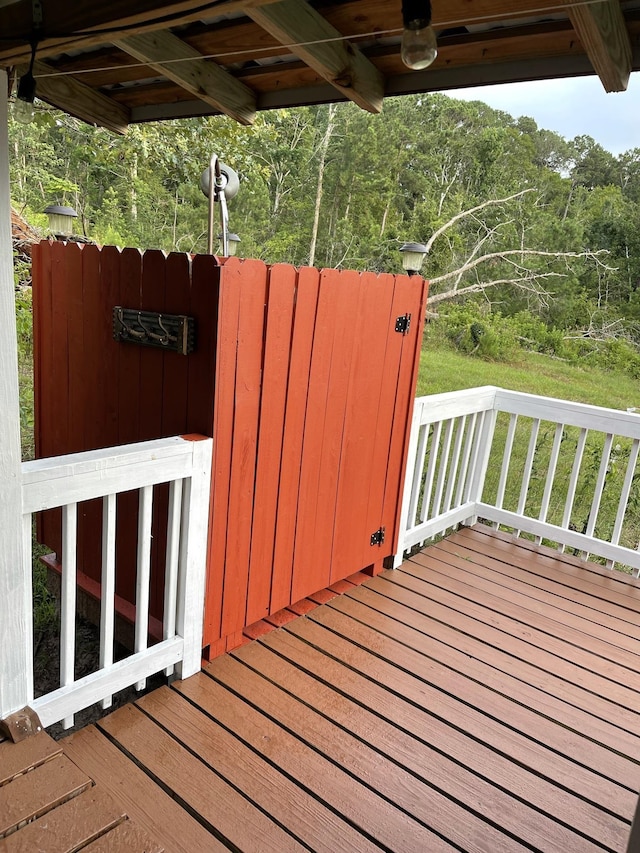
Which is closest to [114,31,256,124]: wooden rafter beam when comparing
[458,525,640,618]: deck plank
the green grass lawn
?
[458,525,640,618]: deck plank

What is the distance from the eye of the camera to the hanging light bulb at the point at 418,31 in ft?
3.79

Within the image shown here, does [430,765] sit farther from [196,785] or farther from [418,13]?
[418,13]

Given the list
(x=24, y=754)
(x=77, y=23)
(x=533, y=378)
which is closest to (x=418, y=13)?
(x=77, y=23)

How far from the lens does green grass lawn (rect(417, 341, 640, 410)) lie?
420 inches

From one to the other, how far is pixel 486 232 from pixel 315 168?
4574 millimetres

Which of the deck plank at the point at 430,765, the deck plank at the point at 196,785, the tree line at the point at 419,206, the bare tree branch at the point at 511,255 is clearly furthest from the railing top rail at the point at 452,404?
the bare tree branch at the point at 511,255

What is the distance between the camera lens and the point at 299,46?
1.56 meters

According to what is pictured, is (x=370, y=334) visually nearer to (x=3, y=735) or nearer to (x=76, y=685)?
(x=76, y=685)

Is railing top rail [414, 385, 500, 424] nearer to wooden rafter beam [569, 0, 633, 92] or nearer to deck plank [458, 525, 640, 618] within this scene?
deck plank [458, 525, 640, 618]

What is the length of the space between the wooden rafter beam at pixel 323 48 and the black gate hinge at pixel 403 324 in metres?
1.05

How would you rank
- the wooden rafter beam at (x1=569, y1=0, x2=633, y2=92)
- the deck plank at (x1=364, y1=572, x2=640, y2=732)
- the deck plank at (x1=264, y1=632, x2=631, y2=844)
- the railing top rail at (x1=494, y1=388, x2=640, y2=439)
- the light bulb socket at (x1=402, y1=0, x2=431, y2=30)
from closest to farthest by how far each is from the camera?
the light bulb socket at (x1=402, y1=0, x2=431, y2=30) → the wooden rafter beam at (x1=569, y1=0, x2=633, y2=92) → the deck plank at (x1=264, y1=632, x2=631, y2=844) → the deck plank at (x1=364, y1=572, x2=640, y2=732) → the railing top rail at (x1=494, y1=388, x2=640, y2=439)

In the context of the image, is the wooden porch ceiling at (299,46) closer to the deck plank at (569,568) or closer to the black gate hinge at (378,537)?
the black gate hinge at (378,537)

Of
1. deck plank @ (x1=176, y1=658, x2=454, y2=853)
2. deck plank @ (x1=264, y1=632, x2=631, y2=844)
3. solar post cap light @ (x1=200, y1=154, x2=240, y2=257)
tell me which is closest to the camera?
deck plank @ (x1=176, y1=658, x2=454, y2=853)

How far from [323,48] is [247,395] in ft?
3.53
